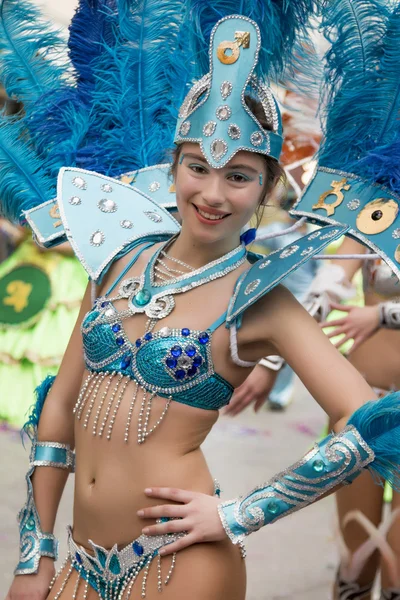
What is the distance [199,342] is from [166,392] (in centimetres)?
13

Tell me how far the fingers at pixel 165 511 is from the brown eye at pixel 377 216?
75cm

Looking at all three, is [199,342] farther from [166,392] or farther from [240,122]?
[240,122]

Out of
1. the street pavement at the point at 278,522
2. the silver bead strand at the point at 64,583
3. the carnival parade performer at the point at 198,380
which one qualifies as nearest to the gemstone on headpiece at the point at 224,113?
the carnival parade performer at the point at 198,380

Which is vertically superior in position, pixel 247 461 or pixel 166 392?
pixel 166 392

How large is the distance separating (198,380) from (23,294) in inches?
130

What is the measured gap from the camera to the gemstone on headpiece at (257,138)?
208 cm

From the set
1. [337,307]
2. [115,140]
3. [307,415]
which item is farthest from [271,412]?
[115,140]

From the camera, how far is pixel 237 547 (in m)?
2.09

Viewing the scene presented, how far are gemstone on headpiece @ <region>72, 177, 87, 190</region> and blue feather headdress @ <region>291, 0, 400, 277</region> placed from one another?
52cm

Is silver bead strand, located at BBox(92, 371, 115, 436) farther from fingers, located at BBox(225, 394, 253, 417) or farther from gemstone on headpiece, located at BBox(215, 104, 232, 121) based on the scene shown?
fingers, located at BBox(225, 394, 253, 417)

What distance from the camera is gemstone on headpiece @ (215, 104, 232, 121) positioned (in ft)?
6.80

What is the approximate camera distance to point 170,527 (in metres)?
1.99

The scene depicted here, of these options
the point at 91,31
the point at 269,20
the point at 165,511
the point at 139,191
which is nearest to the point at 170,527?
the point at 165,511

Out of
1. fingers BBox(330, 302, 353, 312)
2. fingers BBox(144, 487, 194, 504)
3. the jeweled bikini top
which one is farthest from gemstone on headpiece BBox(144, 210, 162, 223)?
fingers BBox(330, 302, 353, 312)
